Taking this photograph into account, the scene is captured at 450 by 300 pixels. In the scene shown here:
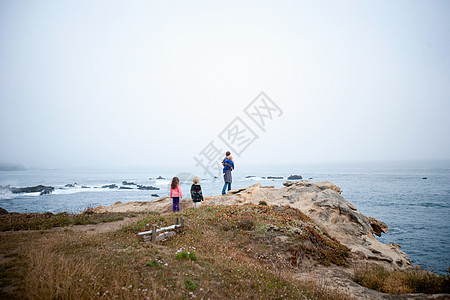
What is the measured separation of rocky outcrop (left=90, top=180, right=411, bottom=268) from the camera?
43.0 feet

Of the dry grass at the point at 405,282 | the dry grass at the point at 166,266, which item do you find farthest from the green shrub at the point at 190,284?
the dry grass at the point at 405,282

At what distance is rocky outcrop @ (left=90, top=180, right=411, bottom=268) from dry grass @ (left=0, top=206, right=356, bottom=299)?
135 inches

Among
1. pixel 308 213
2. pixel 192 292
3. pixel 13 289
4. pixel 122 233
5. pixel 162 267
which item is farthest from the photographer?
pixel 308 213

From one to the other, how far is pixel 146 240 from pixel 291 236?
727 cm

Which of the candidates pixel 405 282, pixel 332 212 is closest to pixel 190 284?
pixel 405 282

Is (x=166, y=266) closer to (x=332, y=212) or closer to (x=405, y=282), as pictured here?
(x=405, y=282)

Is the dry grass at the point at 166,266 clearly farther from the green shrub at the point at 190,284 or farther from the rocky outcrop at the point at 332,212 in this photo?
the rocky outcrop at the point at 332,212

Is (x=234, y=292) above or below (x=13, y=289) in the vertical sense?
below

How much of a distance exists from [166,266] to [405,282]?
8.01 metres

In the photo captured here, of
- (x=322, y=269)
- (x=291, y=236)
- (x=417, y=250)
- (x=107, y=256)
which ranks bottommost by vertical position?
(x=417, y=250)

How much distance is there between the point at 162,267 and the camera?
727 centimetres

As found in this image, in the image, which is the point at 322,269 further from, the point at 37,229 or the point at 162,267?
the point at 37,229

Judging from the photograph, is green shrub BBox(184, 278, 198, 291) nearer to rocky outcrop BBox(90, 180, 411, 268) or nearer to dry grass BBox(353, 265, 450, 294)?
dry grass BBox(353, 265, 450, 294)

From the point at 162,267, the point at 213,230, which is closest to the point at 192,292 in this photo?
the point at 162,267
